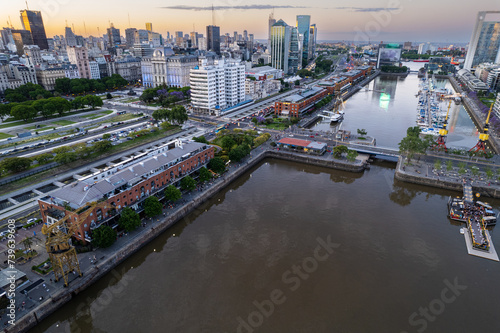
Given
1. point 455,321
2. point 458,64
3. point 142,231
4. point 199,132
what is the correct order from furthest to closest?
point 458,64 < point 199,132 < point 142,231 < point 455,321

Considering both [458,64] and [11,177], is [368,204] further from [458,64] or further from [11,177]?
[458,64]

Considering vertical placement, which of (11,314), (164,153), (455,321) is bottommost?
(455,321)

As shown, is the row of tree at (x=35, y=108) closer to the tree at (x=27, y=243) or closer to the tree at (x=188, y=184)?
the tree at (x=27, y=243)

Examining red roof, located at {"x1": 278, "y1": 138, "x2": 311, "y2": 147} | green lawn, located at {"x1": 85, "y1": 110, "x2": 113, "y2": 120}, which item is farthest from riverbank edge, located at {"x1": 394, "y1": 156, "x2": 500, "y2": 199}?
green lawn, located at {"x1": 85, "y1": 110, "x2": 113, "y2": 120}

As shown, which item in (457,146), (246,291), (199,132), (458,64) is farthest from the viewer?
(458,64)

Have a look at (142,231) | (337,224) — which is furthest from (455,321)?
(142,231)

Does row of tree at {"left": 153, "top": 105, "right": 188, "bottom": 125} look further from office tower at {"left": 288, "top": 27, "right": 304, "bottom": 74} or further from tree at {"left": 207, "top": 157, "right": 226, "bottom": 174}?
office tower at {"left": 288, "top": 27, "right": 304, "bottom": 74}

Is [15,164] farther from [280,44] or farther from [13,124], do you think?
[280,44]
